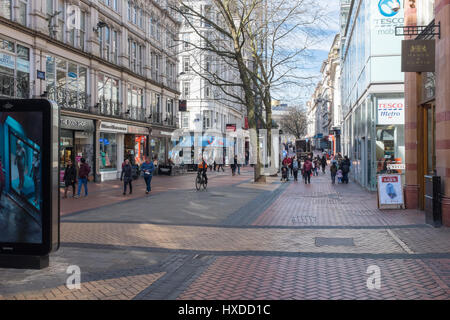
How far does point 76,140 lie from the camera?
1019 inches

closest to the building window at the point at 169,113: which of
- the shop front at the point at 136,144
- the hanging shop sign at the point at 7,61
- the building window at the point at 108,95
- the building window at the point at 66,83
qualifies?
the shop front at the point at 136,144

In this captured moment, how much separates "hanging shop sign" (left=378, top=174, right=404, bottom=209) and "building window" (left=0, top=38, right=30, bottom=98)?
16.0 metres

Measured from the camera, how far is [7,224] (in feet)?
19.7

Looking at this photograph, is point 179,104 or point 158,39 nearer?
point 158,39

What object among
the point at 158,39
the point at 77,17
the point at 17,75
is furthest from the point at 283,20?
the point at 158,39

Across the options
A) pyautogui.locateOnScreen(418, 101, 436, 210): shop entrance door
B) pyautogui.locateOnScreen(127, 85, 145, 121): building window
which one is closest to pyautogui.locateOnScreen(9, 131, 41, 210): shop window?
pyautogui.locateOnScreen(418, 101, 436, 210): shop entrance door

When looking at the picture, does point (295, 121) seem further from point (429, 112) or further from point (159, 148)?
point (429, 112)

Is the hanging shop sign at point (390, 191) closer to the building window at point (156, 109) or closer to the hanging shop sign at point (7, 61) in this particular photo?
the hanging shop sign at point (7, 61)

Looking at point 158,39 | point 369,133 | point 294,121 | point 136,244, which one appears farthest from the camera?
point 294,121

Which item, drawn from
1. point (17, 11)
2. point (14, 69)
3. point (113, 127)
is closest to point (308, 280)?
point (14, 69)

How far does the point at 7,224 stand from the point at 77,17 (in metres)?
22.2

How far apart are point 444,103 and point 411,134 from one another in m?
3.32

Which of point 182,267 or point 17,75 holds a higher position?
point 17,75
